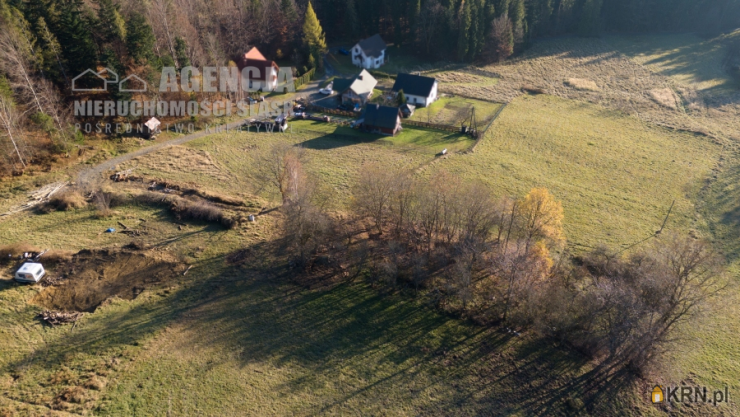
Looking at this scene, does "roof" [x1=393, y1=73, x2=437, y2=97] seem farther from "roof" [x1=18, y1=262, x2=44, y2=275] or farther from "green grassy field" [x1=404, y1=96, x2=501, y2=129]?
"roof" [x1=18, y1=262, x2=44, y2=275]

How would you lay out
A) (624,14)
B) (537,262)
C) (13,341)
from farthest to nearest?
(624,14) → (537,262) → (13,341)

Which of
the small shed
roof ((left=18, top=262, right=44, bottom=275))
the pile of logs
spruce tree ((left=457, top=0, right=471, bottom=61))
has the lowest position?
the pile of logs

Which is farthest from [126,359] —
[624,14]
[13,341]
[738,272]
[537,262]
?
[624,14]

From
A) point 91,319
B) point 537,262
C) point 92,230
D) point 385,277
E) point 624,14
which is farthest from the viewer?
point 624,14

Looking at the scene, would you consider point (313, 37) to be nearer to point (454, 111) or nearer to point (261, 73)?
point (261, 73)

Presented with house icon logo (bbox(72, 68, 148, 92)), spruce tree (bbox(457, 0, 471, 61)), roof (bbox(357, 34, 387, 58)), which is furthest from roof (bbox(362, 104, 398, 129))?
spruce tree (bbox(457, 0, 471, 61))

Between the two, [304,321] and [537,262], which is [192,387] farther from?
[537,262]
